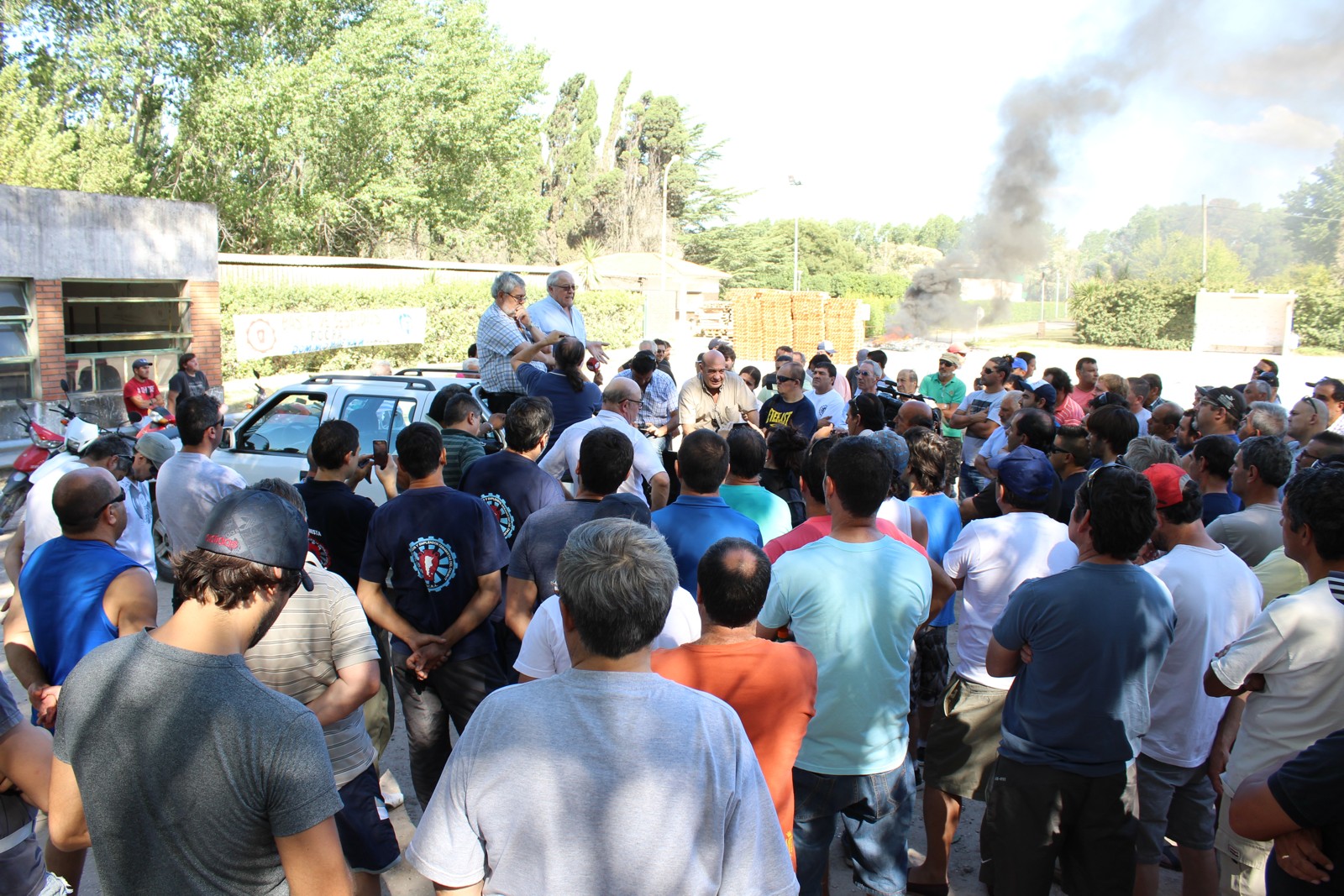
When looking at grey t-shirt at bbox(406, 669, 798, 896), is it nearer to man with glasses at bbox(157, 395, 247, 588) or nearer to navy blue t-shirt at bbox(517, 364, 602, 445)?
man with glasses at bbox(157, 395, 247, 588)

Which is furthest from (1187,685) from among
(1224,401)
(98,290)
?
(98,290)

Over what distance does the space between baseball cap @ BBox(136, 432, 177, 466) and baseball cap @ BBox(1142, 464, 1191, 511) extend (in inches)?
220

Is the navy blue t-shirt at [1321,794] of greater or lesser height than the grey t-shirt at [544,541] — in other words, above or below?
below

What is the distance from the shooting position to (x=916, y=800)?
517cm

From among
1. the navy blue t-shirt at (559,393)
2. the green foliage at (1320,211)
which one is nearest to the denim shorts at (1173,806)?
the navy blue t-shirt at (559,393)

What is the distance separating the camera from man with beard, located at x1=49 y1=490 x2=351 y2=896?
73.0 inches

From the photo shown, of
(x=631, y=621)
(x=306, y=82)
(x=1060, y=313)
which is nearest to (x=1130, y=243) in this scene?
(x=1060, y=313)

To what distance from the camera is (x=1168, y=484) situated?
3.57 m

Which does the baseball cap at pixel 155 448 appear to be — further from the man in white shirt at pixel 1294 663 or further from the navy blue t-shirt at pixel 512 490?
the man in white shirt at pixel 1294 663

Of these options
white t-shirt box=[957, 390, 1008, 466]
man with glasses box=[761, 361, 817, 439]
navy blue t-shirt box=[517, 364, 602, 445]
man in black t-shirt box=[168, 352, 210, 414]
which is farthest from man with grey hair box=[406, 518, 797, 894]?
man in black t-shirt box=[168, 352, 210, 414]

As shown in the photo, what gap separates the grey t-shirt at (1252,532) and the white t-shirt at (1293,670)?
147 cm

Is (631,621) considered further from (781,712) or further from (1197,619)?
(1197,619)

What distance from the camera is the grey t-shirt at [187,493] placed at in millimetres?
4766

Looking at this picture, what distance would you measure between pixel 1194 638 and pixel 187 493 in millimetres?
4800
